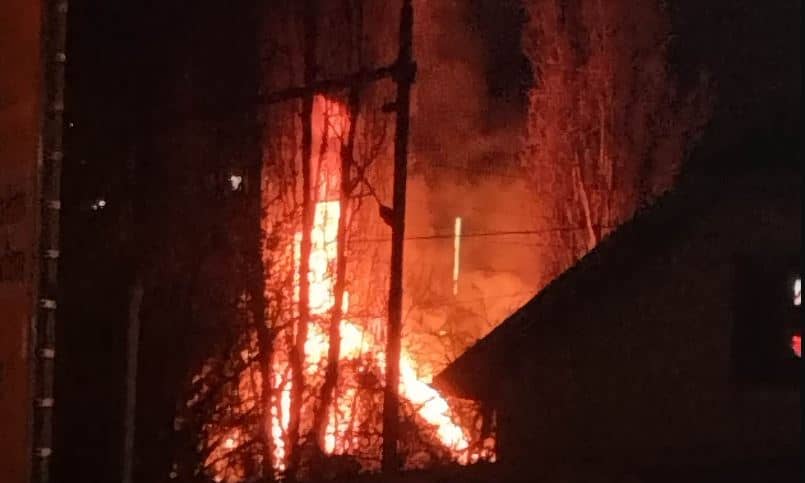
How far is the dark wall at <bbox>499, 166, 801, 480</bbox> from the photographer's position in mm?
9344

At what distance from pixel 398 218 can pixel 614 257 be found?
2154 millimetres

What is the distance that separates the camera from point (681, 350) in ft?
31.4

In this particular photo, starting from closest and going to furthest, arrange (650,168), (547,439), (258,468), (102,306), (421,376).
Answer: (102,306), (547,439), (258,468), (421,376), (650,168)

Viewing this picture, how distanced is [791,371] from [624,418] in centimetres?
167

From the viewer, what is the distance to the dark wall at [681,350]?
9.34 metres

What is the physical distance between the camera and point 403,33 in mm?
9773

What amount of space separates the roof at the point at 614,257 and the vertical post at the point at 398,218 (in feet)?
1.97

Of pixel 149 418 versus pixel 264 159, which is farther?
pixel 264 159

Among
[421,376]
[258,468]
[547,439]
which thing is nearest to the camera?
[547,439]

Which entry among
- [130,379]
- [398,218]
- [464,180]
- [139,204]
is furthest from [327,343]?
[464,180]

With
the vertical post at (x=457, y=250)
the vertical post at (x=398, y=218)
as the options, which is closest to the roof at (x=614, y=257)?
the vertical post at (x=398, y=218)

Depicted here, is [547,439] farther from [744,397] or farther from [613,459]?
[744,397]

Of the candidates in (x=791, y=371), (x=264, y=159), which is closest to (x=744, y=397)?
(x=791, y=371)

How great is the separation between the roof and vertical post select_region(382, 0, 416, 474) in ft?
1.97
